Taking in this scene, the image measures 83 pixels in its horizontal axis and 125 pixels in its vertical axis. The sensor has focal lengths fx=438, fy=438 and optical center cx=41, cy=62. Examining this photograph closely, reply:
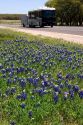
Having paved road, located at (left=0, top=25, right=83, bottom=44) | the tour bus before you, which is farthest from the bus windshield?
paved road, located at (left=0, top=25, right=83, bottom=44)

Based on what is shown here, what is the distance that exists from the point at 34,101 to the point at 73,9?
80257 mm

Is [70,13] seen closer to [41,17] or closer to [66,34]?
[41,17]

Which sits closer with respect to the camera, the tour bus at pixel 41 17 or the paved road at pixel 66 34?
the paved road at pixel 66 34

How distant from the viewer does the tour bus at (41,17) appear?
63.2 meters

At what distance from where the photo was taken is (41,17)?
63.2 m

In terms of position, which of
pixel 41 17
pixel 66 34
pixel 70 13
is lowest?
pixel 70 13

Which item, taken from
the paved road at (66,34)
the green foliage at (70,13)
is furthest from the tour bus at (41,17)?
the green foliage at (70,13)

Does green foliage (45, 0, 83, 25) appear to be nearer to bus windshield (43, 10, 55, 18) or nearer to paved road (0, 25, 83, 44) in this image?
bus windshield (43, 10, 55, 18)

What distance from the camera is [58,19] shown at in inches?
3504

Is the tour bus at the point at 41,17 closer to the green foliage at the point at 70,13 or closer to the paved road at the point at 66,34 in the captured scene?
A: the paved road at the point at 66,34

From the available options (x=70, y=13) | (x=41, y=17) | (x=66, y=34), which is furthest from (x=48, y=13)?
(x=66, y=34)

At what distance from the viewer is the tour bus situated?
6322 cm

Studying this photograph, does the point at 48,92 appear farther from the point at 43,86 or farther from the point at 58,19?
the point at 58,19

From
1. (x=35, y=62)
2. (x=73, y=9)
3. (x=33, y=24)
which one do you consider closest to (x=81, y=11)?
(x=73, y=9)
